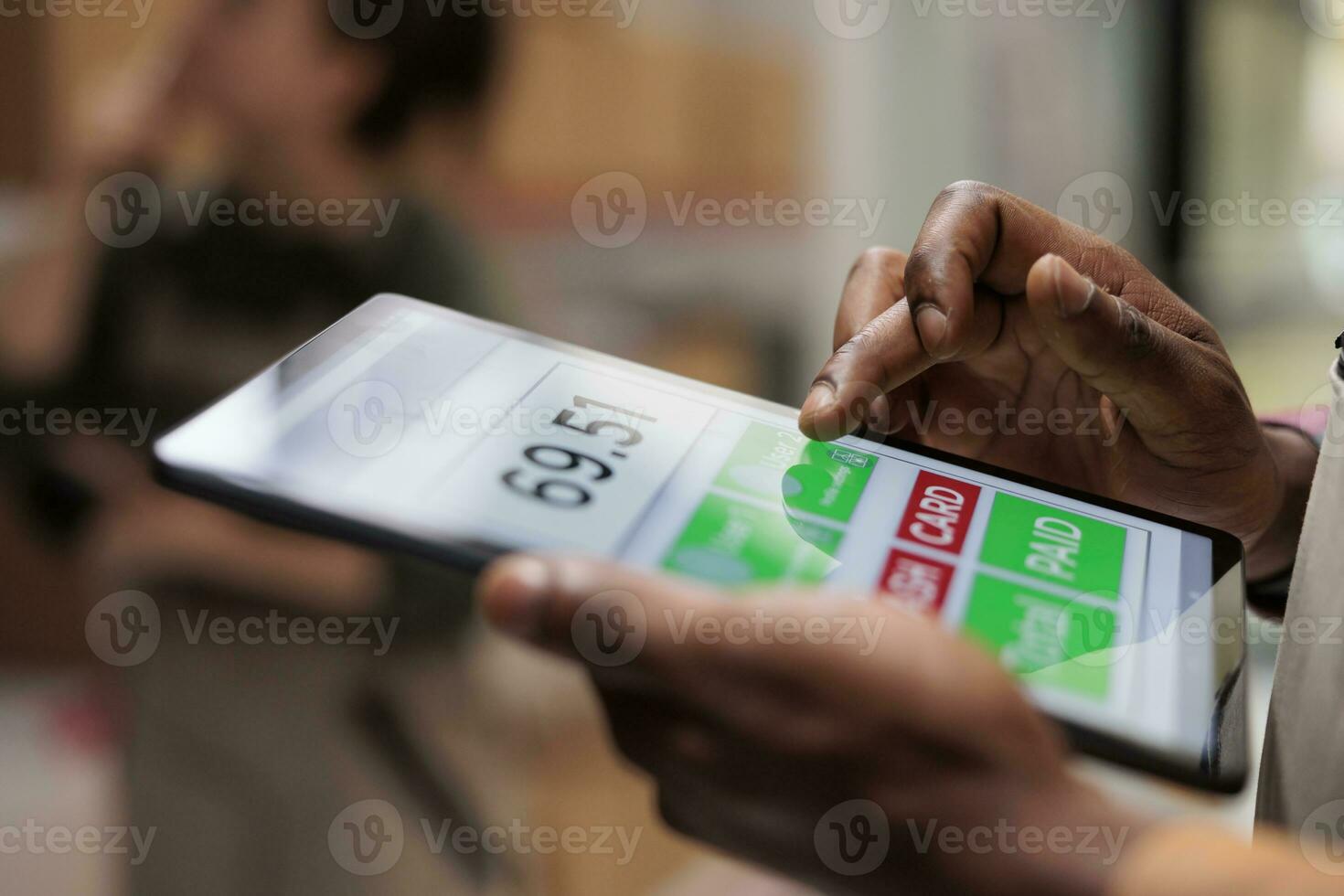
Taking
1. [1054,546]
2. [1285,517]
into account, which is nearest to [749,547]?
[1054,546]

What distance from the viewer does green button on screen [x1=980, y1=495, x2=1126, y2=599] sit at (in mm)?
442

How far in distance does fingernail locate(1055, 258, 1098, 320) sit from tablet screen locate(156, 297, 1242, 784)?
94 millimetres

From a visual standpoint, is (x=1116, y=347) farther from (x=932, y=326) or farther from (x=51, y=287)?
(x=51, y=287)

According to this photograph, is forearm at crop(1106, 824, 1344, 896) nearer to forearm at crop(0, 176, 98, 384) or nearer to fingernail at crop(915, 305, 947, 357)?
fingernail at crop(915, 305, 947, 357)

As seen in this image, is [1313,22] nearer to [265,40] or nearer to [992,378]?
[992,378]

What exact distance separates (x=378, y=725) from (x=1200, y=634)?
1.04 m

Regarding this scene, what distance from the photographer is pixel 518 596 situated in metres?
0.33

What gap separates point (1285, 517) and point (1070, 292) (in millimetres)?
283

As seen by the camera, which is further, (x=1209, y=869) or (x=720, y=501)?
(x=720, y=501)

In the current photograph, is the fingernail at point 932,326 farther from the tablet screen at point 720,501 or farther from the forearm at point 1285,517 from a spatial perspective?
the forearm at point 1285,517

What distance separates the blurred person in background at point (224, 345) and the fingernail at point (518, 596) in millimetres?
768

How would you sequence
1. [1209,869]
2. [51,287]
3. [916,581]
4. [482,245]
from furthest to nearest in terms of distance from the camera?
[482,245], [51,287], [916,581], [1209,869]

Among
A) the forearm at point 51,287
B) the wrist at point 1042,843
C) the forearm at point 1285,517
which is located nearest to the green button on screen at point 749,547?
the wrist at point 1042,843

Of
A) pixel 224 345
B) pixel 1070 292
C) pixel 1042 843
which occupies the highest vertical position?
pixel 1070 292
